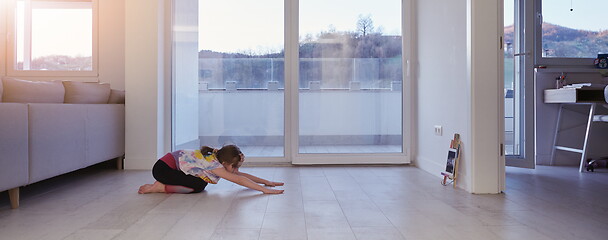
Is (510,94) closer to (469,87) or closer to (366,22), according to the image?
(366,22)

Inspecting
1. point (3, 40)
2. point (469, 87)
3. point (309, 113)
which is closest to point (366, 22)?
point (309, 113)

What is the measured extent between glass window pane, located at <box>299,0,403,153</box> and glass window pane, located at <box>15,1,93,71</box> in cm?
219

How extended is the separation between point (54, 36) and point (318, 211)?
3802mm

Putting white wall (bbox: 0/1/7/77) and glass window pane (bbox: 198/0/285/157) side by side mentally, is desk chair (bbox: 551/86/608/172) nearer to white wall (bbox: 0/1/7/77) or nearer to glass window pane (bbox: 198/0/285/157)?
glass window pane (bbox: 198/0/285/157)

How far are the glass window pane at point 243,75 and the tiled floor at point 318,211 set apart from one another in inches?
44.8

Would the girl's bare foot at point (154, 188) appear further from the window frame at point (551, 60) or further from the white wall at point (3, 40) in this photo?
the window frame at point (551, 60)

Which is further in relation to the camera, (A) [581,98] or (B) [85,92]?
(A) [581,98]

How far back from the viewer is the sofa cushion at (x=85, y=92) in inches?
133

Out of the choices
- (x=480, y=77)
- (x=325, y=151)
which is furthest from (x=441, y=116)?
(x=325, y=151)

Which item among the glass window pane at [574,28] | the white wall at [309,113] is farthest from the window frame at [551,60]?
the white wall at [309,113]

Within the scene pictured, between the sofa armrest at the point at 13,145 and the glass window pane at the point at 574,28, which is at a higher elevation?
the glass window pane at the point at 574,28

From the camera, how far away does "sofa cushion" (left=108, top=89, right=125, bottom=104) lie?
426 centimetres

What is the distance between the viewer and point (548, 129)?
4.98m

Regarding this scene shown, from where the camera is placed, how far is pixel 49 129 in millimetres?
2906
